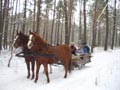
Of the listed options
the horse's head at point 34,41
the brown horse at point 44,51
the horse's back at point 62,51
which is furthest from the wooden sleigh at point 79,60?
the horse's head at point 34,41

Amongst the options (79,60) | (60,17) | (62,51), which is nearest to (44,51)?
(62,51)

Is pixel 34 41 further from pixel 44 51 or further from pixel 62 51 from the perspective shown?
pixel 62 51

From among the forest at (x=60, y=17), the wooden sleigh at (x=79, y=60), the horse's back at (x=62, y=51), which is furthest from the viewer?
the forest at (x=60, y=17)

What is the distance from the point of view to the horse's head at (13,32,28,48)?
11.7 metres

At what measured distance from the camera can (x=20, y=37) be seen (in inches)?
464

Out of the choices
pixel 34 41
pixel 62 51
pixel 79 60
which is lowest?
pixel 79 60

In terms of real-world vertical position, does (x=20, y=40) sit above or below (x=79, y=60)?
above

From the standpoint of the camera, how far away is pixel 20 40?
11.8 meters

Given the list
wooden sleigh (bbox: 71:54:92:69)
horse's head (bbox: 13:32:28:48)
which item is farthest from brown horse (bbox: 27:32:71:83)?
wooden sleigh (bbox: 71:54:92:69)

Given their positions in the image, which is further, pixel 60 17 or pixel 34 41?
pixel 60 17

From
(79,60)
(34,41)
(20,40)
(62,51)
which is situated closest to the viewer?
(34,41)

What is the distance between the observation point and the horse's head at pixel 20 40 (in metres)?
11.7

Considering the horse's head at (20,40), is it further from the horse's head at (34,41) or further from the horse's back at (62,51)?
the horse's back at (62,51)

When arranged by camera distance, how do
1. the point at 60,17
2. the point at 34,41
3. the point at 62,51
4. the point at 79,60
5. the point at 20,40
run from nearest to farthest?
the point at 34,41, the point at 20,40, the point at 62,51, the point at 79,60, the point at 60,17
